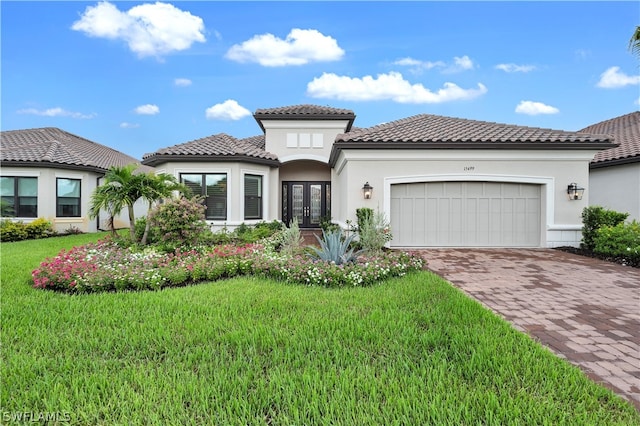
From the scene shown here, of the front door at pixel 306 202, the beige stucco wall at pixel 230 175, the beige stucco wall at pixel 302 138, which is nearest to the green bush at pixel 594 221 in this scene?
the beige stucco wall at pixel 302 138

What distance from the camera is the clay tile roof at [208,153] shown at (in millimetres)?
12594

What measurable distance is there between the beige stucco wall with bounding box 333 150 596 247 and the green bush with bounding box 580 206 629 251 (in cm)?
29

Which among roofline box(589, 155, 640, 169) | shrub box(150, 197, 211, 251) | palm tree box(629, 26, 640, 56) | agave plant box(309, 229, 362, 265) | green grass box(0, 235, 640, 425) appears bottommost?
green grass box(0, 235, 640, 425)

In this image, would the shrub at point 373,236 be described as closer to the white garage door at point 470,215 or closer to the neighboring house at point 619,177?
the white garage door at point 470,215

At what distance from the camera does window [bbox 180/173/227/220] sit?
514 inches

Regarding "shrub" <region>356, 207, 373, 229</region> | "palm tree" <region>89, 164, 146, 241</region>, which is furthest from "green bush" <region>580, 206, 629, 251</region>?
"palm tree" <region>89, 164, 146, 241</region>

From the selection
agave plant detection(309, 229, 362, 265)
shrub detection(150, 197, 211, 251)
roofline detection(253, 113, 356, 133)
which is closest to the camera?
agave plant detection(309, 229, 362, 265)

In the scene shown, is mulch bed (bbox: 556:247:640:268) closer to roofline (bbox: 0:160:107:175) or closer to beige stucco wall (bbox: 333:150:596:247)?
beige stucco wall (bbox: 333:150:596:247)

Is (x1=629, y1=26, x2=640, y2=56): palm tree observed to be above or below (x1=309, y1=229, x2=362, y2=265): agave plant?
above

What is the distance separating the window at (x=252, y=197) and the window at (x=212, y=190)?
0.92 m

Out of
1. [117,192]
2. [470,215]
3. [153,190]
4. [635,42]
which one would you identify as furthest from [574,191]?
[117,192]

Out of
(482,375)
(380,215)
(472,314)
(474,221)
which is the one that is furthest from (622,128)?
(482,375)

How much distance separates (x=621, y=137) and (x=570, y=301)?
14898mm

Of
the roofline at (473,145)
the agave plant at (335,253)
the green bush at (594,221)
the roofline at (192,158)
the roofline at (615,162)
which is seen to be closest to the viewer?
the agave plant at (335,253)
